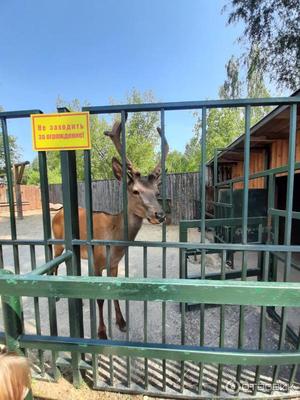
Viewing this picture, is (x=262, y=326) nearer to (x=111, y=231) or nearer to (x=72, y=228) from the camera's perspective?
(x=72, y=228)

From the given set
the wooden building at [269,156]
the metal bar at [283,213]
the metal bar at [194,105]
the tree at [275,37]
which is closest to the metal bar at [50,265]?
the metal bar at [194,105]

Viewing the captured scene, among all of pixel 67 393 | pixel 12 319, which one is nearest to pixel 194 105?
pixel 12 319

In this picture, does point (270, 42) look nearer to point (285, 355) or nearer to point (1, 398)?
point (285, 355)

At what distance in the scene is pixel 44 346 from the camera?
4.29 ft

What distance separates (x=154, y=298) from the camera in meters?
0.77

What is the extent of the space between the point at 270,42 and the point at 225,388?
25.1ft

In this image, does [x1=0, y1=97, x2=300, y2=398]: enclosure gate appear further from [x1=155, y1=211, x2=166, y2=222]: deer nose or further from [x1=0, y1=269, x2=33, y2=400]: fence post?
[x1=155, y1=211, x2=166, y2=222]: deer nose

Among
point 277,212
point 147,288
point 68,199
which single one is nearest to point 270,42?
point 277,212

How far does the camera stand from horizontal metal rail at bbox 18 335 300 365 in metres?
1.14

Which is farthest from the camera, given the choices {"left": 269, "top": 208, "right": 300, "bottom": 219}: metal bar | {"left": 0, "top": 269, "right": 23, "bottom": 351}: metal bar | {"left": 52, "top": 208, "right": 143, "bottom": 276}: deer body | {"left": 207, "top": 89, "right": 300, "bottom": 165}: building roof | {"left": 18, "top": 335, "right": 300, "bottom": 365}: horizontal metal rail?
{"left": 207, "top": 89, "right": 300, "bottom": 165}: building roof

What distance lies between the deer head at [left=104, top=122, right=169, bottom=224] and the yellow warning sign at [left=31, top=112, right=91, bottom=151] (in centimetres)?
65

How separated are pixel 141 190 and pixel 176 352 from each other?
1.41 m

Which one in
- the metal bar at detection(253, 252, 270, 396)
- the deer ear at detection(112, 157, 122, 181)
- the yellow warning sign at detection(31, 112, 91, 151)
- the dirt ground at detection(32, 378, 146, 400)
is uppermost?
the yellow warning sign at detection(31, 112, 91, 151)

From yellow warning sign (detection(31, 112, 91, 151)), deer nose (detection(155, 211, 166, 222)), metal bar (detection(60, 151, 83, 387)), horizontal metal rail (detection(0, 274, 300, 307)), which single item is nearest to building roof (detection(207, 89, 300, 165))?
deer nose (detection(155, 211, 166, 222))
